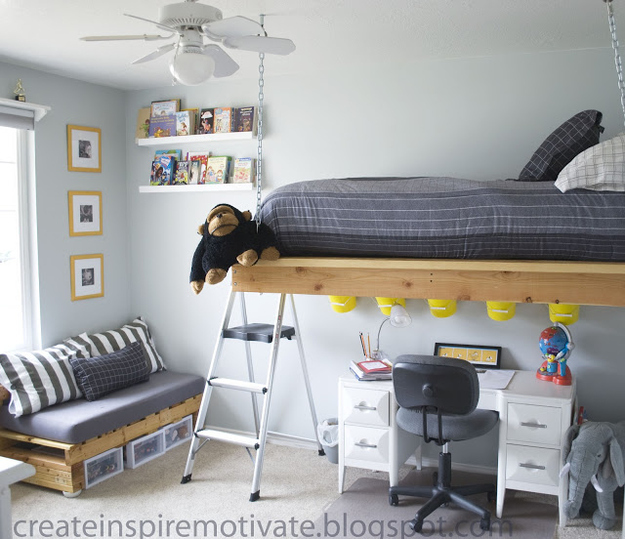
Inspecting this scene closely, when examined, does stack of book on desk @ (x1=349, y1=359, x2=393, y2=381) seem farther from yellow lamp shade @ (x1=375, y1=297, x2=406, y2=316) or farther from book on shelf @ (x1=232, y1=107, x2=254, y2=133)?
book on shelf @ (x1=232, y1=107, x2=254, y2=133)

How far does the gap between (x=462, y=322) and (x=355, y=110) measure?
140 cm

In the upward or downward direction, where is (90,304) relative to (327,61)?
downward

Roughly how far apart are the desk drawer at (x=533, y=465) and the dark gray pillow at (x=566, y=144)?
138cm

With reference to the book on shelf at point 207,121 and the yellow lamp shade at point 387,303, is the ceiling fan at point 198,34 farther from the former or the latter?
the book on shelf at point 207,121

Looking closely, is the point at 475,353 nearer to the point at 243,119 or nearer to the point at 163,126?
the point at 243,119

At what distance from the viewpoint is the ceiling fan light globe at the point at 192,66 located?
212 centimetres

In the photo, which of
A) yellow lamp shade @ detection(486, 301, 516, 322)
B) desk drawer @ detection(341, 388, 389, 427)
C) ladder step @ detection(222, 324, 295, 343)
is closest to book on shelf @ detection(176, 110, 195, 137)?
ladder step @ detection(222, 324, 295, 343)

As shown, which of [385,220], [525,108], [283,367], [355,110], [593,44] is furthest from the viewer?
[283,367]

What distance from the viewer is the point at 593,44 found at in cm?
329

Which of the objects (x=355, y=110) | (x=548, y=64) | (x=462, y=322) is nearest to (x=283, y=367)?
(x=462, y=322)

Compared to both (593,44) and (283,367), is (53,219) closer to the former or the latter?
(283,367)

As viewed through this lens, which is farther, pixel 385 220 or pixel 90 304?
pixel 90 304

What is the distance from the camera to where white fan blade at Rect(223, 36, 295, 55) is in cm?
223

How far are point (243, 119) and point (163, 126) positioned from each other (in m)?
0.62
